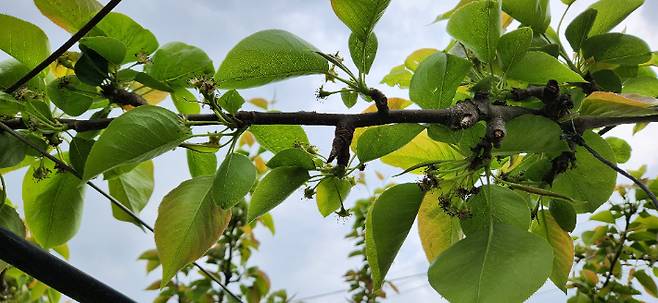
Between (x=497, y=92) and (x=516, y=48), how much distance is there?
0.04 metres

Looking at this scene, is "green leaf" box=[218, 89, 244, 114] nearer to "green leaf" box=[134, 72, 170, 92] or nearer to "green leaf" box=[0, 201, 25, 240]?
"green leaf" box=[134, 72, 170, 92]

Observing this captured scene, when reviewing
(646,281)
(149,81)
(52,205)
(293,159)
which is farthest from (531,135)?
(646,281)

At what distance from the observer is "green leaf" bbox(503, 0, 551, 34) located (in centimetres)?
44

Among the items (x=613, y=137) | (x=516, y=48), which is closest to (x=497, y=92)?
(x=516, y=48)

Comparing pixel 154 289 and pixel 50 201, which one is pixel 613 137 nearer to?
pixel 50 201

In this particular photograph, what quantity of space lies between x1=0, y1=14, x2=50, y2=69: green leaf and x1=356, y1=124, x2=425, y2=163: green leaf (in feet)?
0.76

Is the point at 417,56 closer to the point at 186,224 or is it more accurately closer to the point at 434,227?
the point at 434,227

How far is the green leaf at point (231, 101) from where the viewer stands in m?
0.35

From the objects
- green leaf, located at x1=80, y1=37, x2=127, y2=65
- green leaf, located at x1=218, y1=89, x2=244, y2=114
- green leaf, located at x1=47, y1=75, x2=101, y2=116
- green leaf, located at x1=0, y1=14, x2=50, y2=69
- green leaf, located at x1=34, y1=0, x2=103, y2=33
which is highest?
green leaf, located at x1=34, y1=0, x2=103, y2=33

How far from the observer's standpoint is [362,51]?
0.36 metres

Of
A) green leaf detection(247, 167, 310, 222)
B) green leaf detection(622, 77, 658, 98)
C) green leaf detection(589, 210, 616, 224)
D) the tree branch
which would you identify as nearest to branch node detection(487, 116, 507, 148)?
the tree branch

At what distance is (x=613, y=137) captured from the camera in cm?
60

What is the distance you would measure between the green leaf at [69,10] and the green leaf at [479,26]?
0.78 ft

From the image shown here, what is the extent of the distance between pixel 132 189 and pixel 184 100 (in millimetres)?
100
